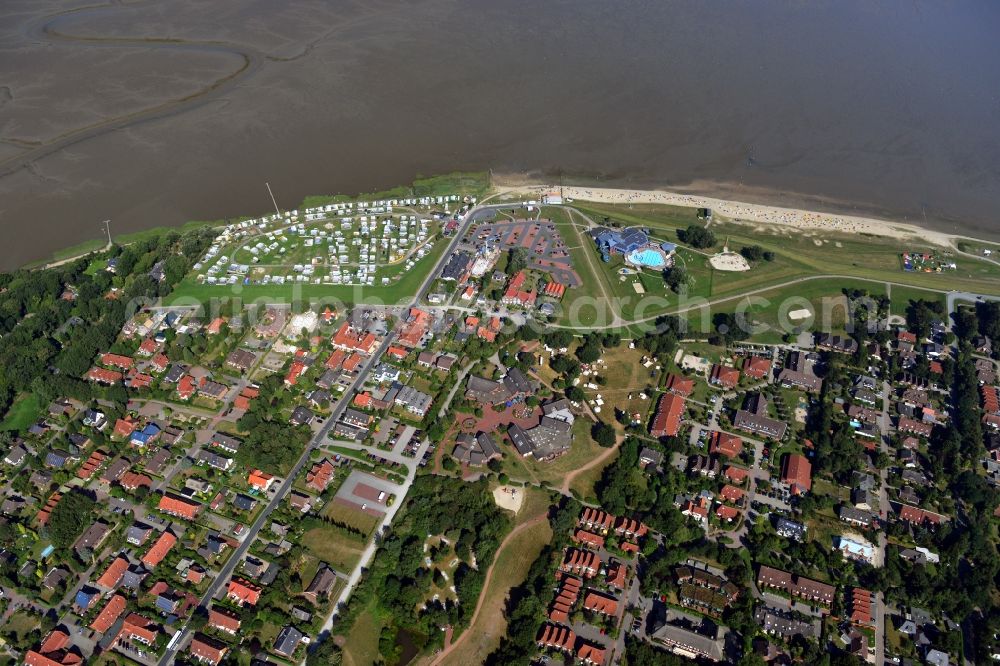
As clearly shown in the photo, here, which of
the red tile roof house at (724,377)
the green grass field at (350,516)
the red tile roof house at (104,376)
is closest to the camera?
the green grass field at (350,516)

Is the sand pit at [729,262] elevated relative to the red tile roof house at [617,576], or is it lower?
elevated

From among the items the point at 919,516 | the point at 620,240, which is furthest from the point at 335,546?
the point at 620,240

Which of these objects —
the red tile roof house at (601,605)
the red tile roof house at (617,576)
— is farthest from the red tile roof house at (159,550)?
the red tile roof house at (617,576)

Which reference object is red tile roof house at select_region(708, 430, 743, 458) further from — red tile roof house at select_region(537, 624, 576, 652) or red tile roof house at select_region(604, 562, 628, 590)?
red tile roof house at select_region(537, 624, 576, 652)

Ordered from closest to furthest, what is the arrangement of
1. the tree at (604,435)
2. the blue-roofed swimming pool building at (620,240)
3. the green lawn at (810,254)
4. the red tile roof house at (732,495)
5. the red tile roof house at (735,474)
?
1. the red tile roof house at (732,495)
2. the red tile roof house at (735,474)
3. the tree at (604,435)
4. the green lawn at (810,254)
5. the blue-roofed swimming pool building at (620,240)

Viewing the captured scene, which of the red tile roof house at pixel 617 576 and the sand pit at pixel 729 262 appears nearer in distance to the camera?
the red tile roof house at pixel 617 576

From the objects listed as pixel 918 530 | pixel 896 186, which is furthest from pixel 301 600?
pixel 896 186

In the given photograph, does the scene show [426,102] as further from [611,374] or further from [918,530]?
[918,530]

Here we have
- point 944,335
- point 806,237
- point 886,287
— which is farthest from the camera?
point 806,237

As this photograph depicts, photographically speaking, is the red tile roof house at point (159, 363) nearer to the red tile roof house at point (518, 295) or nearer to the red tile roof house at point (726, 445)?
the red tile roof house at point (518, 295)

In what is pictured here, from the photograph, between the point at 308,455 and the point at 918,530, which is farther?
the point at 308,455
